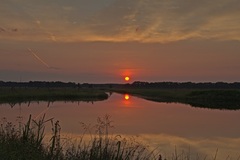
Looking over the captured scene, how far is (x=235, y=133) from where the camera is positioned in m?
22.6

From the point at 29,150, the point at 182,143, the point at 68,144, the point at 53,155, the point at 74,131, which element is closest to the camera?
the point at 29,150

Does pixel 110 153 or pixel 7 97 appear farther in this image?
pixel 7 97

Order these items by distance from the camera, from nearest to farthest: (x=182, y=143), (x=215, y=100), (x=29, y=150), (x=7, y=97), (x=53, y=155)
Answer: (x=29, y=150) < (x=53, y=155) < (x=182, y=143) < (x=7, y=97) < (x=215, y=100)

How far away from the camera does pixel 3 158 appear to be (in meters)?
7.73

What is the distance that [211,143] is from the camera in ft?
60.3

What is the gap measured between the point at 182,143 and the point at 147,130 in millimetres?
4472

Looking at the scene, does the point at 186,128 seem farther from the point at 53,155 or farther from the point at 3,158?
the point at 3,158

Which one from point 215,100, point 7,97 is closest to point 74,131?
point 7,97

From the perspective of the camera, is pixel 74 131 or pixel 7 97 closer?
pixel 74 131

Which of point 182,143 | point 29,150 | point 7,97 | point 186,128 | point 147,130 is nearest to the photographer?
point 29,150

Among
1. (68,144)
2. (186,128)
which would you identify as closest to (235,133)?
(186,128)

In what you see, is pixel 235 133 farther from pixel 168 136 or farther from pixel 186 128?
pixel 168 136

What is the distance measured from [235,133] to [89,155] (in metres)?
14.6

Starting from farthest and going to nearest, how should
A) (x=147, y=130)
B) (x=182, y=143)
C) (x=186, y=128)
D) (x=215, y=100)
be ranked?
(x=215, y=100)
(x=186, y=128)
(x=147, y=130)
(x=182, y=143)
